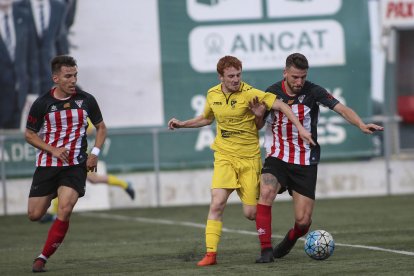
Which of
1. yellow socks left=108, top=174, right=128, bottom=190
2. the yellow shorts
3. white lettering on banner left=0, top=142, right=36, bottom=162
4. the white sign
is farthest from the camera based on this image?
the white sign

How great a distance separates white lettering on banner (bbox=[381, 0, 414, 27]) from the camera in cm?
2169

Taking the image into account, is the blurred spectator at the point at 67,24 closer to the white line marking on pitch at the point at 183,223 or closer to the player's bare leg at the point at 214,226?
the white line marking on pitch at the point at 183,223

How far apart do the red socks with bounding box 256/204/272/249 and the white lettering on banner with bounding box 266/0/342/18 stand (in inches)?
467

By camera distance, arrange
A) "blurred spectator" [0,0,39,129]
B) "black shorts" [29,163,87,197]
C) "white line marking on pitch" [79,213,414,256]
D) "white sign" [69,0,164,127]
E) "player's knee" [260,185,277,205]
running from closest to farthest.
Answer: "player's knee" [260,185,277,205] → "black shorts" [29,163,87,197] → "white line marking on pitch" [79,213,414,256] → "blurred spectator" [0,0,39,129] → "white sign" [69,0,164,127]

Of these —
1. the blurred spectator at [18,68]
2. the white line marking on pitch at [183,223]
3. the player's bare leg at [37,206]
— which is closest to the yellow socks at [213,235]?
the player's bare leg at [37,206]

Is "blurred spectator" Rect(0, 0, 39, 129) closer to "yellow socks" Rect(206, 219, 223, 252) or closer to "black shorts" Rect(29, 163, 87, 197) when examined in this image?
"black shorts" Rect(29, 163, 87, 197)

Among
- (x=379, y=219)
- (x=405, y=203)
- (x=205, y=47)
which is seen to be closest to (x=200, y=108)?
(x=205, y=47)

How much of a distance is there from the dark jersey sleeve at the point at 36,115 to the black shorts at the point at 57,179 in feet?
1.36

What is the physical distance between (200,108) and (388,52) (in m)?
4.08

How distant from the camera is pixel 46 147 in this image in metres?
10.1

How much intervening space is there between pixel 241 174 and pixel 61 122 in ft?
5.99

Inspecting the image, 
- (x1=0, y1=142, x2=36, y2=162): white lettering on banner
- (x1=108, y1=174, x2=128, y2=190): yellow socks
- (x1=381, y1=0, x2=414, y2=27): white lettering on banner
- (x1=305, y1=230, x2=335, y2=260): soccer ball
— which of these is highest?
(x1=381, y1=0, x2=414, y2=27): white lettering on banner

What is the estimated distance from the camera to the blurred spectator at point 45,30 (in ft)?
67.5

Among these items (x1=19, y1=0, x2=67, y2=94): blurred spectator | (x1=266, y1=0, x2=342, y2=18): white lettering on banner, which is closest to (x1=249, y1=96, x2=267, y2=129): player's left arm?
(x1=19, y1=0, x2=67, y2=94): blurred spectator
